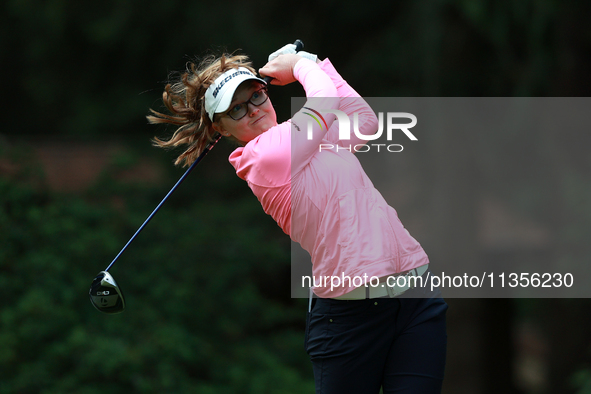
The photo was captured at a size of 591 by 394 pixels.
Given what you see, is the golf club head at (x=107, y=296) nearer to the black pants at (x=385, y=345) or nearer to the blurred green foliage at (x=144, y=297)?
the black pants at (x=385, y=345)

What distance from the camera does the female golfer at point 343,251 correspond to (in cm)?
168

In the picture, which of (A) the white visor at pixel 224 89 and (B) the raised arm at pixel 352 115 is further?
(B) the raised arm at pixel 352 115

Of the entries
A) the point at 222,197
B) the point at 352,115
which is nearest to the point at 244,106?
the point at 352,115

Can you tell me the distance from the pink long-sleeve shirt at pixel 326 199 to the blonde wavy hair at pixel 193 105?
23 centimetres

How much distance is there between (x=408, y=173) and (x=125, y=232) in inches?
82.8

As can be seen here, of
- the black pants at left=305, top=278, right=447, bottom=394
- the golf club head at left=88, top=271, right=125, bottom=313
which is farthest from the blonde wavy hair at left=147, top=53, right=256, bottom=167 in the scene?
the black pants at left=305, top=278, right=447, bottom=394

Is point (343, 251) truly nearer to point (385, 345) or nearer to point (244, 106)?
point (385, 345)

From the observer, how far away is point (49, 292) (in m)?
4.26

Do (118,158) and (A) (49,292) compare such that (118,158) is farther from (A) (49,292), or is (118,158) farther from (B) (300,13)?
(B) (300,13)

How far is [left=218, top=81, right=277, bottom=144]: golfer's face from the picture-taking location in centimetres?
181

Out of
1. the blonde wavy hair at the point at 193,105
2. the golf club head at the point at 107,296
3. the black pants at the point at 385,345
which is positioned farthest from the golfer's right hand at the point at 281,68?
the golf club head at the point at 107,296

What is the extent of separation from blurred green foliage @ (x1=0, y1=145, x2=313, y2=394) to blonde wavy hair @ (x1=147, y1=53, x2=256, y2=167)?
246 centimetres

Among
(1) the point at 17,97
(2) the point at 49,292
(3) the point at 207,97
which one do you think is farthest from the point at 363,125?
(1) the point at 17,97

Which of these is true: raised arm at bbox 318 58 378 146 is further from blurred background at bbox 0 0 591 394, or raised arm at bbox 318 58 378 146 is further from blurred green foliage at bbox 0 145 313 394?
blurred green foliage at bbox 0 145 313 394
